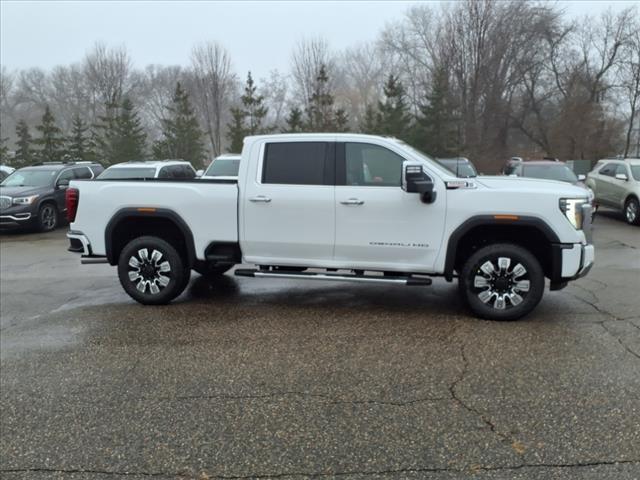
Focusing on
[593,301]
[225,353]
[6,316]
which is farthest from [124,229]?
[593,301]

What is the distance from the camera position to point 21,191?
45.3ft

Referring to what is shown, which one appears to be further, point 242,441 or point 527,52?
point 527,52

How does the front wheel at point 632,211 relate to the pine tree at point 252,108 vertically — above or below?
below

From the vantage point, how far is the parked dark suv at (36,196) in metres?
13.4

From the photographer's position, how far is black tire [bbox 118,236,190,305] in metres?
6.22

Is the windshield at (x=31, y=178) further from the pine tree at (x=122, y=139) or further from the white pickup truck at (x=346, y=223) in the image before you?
the pine tree at (x=122, y=139)

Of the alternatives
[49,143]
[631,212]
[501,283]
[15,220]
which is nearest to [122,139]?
[49,143]

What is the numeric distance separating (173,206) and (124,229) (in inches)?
33.8

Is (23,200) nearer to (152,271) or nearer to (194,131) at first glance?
(152,271)

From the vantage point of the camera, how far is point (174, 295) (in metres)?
6.30

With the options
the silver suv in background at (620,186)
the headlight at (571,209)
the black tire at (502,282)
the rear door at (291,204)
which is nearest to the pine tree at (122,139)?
the silver suv in background at (620,186)

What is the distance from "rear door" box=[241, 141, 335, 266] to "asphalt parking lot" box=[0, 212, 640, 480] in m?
0.73

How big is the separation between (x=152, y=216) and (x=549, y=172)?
1025 cm

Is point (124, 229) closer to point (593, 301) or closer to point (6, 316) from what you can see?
point (6, 316)
